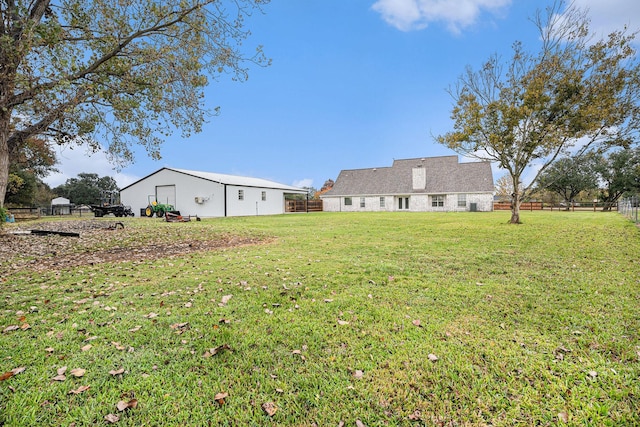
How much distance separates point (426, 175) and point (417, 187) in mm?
2151

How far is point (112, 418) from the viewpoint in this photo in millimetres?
1890

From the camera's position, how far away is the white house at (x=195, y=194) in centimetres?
2406

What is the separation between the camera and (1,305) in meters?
3.76

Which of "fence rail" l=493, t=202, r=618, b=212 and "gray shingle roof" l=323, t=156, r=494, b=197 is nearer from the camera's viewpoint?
"gray shingle roof" l=323, t=156, r=494, b=197

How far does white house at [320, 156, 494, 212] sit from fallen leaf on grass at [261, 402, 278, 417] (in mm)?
31315

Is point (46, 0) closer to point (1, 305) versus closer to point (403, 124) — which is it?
point (1, 305)

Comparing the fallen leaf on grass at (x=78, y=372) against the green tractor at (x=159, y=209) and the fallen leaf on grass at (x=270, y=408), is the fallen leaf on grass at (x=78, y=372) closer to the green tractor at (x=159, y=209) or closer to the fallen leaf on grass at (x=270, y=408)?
the fallen leaf on grass at (x=270, y=408)

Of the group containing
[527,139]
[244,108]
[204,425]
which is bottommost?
[204,425]

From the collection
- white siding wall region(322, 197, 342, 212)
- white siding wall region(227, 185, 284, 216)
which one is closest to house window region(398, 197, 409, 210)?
white siding wall region(322, 197, 342, 212)

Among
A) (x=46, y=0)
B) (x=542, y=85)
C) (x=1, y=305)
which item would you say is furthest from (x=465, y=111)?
(x=1, y=305)

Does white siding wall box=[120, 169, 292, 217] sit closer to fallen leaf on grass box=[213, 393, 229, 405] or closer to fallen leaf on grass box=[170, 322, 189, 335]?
fallen leaf on grass box=[170, 322, 189, 335]

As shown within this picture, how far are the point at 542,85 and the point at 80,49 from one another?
17565 mm

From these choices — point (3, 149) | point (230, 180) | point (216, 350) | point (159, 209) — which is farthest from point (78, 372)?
point (230, 180)

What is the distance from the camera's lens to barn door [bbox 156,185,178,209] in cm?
2539
